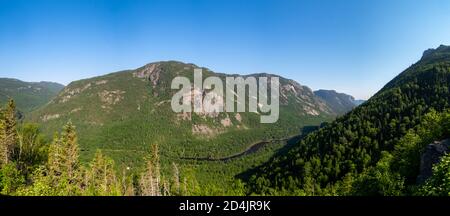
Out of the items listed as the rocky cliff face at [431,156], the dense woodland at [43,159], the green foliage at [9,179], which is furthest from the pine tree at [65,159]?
the rocky cliff face at [431,156]

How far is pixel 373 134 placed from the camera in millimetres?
187875

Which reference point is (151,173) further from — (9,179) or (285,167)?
(285,167)

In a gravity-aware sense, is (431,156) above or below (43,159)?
A: above

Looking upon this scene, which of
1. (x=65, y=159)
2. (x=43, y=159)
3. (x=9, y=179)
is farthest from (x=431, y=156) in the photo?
(x=43, y=159)

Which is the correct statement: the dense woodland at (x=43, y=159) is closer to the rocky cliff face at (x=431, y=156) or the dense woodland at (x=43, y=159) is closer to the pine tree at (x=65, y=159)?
the pine tree at (x=65, y=159)

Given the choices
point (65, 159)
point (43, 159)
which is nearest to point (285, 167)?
point (43, 159)

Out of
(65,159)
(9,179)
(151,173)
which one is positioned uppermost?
(65,159)

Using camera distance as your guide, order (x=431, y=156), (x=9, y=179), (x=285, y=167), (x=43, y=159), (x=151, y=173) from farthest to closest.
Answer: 1. (x=285, y=167)
2. (x=151, y=173)
3. (x=43, y=159)
4. (x=9, y=179)
5. (x=431, y=156)

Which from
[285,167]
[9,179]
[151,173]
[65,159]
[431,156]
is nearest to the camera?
[431,156]

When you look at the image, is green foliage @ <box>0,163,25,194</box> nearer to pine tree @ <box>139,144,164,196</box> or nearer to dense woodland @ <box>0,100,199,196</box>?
dense woodland @ <box>0,100,199,196</box>

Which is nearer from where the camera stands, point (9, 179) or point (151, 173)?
point (9, 179)
